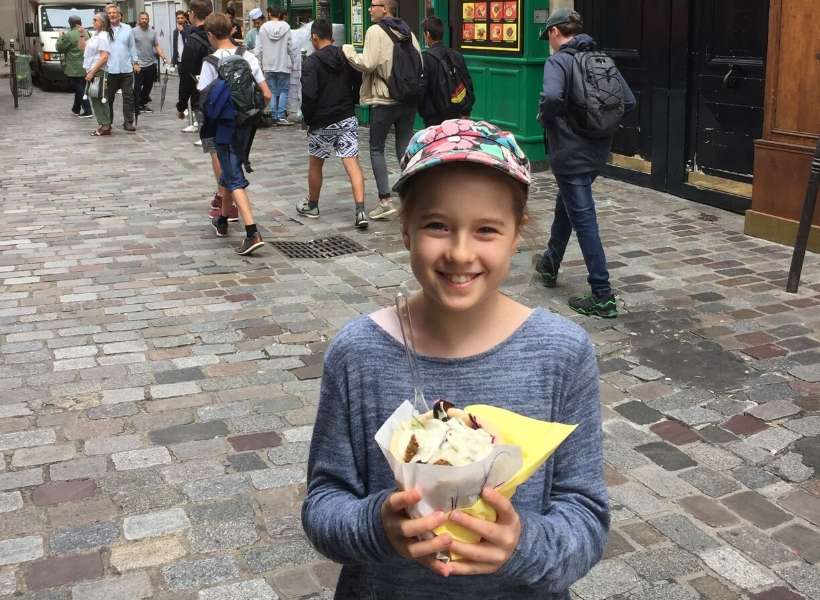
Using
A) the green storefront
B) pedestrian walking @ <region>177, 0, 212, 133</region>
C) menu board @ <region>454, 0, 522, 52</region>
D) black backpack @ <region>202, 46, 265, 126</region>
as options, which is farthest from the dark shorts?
menu board @ <region>454, 0, 522, 52</region>

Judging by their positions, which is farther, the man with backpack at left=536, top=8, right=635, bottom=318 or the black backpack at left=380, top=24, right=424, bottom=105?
the black backpack at left=380, top=24, right=424, bottom=105

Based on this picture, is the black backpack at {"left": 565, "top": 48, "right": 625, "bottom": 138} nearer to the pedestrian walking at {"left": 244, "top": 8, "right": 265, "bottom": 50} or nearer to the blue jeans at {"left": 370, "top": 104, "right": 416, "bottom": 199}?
the blue jeans at {"left": 370, "top": 104, "right": 416, "bottom": 199}

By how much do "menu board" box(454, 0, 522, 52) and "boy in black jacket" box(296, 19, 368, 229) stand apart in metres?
3.12

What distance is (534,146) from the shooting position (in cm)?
1193

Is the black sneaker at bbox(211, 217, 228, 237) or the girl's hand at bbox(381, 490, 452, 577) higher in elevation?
the girl's hand at bbox(381, 490, 452, 577)

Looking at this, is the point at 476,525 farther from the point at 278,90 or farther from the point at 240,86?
the point at 278,90

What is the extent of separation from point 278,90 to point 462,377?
16.0 m

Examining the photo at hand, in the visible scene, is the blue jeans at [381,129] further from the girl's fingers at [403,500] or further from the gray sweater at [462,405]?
the girl's fingers at [403,500]

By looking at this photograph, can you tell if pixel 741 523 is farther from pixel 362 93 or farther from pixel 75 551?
pixel 362 93

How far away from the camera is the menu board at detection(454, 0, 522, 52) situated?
11.8 m

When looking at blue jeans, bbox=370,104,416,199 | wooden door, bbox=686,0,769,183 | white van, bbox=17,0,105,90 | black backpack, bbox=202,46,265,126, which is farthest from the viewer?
white van, bbox=17,0,105,90

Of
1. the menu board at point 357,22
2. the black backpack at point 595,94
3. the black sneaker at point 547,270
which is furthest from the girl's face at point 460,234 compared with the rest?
the menu board at point 357,22

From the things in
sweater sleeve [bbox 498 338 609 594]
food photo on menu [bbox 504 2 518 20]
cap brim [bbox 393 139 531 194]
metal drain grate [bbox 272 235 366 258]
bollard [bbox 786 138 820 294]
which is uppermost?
food photo on menu [bbox 504 2 518 20]

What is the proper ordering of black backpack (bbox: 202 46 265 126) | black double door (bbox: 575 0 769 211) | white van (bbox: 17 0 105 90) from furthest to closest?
1. white van (bbox: 17 0 105 90)
2. black double door (bbox: 575 0 769 211)
3. black backpack (bbox: 202 46 265 126)
